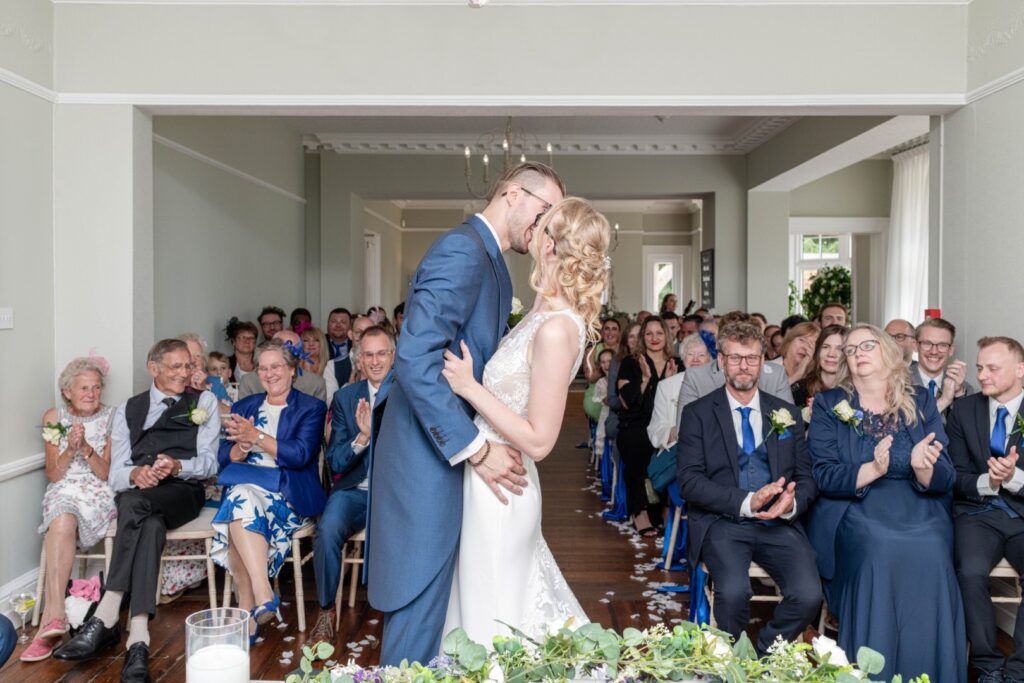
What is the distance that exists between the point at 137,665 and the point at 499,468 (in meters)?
2.22

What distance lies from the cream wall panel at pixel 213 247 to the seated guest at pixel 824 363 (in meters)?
4.39

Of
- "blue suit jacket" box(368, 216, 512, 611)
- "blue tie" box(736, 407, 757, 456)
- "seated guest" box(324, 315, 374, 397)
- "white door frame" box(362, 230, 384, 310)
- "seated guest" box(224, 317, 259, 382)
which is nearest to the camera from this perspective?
"blue suit jacket" box(368, 216, 512, 611)

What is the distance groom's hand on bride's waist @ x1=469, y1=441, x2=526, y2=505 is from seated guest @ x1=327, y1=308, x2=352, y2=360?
652cm

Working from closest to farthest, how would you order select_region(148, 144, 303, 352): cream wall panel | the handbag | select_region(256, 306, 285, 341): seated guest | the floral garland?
the floral garland → the handbag → select_region(148, 144, 303, 352): cream wall panel → select_region(256, 306, 285, 341): seated guest

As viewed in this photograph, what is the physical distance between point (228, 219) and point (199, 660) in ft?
22.2

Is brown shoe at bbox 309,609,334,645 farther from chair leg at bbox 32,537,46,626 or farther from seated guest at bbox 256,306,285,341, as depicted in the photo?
seated guest at bbox 256,306,285,341

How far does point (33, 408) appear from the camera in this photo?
4.34 m

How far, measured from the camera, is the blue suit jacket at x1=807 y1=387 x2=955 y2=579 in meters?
3.49

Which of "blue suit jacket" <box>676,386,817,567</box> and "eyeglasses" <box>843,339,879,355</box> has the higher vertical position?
"eyeglasses" <box>843,339,879,355</box>

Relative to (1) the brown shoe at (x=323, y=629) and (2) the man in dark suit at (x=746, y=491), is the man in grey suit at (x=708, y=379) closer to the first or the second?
(2) the man in dark suit at (x=746, y=491)

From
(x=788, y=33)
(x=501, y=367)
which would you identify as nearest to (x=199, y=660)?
(x=501, y=367)

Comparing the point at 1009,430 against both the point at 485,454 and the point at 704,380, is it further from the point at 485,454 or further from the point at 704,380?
the point at 485,454

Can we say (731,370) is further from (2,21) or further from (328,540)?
(2,21)

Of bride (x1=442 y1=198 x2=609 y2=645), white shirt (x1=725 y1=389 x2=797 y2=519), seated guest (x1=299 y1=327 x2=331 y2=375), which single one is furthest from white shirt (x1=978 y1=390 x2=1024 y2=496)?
seated guest (x1=299 y1=327 x2=331 y2=375)
